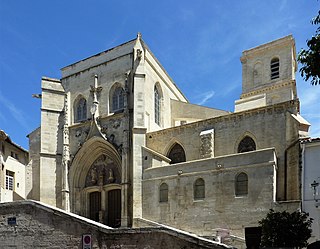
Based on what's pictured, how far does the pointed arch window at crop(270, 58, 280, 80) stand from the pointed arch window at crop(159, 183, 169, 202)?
1688 cm

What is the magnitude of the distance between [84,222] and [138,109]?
12.0 metres

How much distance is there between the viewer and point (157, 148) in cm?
2236

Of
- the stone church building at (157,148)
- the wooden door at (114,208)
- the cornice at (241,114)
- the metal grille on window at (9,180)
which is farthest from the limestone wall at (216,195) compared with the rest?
the metal grille on window at (9,180)

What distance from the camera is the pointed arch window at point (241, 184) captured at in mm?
16641

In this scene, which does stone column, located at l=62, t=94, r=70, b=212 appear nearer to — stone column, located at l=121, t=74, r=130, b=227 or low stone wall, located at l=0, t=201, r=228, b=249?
stone column, located at l=121, t=74, r=130, b=227

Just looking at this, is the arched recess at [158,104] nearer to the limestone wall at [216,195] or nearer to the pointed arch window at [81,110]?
the pointed arch window at [81,110]

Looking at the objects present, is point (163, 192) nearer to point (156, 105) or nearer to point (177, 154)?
point (177, 154)

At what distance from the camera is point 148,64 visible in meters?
24.3

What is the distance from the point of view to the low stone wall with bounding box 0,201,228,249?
32.2 feet

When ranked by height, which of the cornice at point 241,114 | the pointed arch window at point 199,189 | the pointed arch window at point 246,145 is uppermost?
the cornice at point 241,114

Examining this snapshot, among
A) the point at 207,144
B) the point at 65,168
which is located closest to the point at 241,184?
the point at 207,144

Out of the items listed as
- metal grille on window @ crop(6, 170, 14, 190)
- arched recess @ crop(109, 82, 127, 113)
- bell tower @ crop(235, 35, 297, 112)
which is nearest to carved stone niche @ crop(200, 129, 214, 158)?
arched recess @ crop(109, 82, 127, 113)

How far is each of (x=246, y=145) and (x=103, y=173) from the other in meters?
9.54

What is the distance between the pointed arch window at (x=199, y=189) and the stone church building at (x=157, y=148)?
47 millimetres
